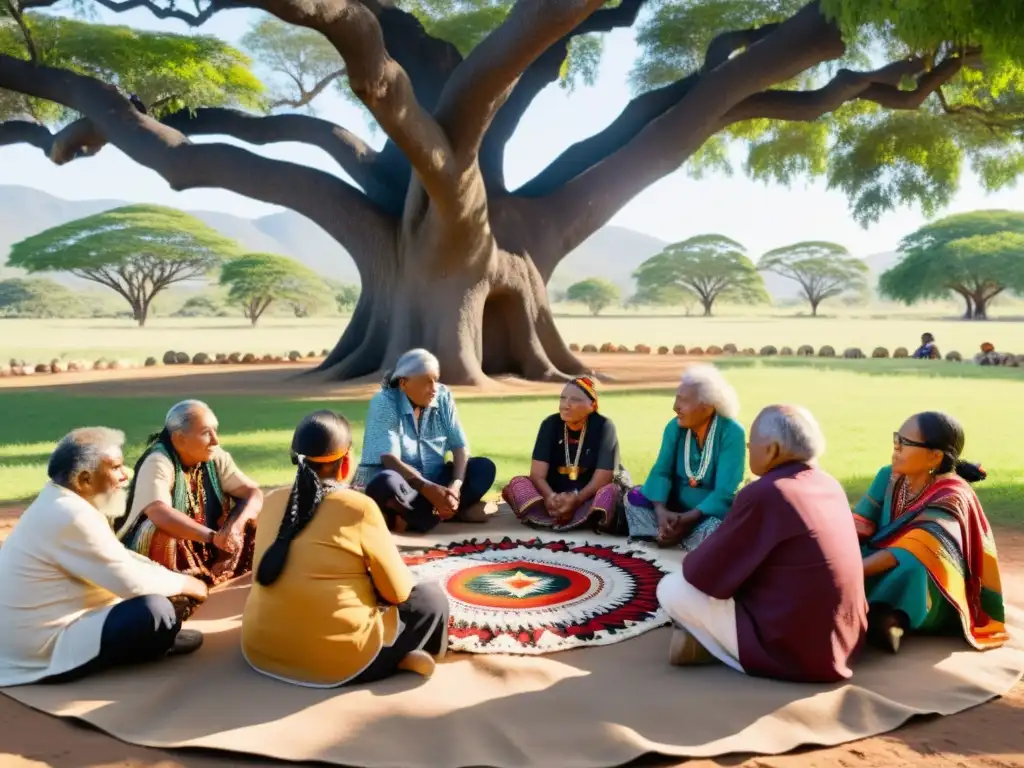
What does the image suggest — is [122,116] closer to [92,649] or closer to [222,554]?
[222,554]

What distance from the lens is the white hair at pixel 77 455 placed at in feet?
9.13

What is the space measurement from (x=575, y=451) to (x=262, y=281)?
39182mm

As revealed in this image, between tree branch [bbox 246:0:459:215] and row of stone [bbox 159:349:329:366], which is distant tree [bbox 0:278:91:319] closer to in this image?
row of stone [bbox 159:349:329:366]

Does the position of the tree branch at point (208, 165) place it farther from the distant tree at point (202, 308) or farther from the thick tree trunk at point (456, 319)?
the distant tree at point (202, 308)

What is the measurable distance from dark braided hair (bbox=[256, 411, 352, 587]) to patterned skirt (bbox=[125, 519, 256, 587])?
0.69m

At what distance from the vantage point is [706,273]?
174 ft

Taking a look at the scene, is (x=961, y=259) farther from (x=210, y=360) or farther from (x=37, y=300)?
(x=37, y=300)

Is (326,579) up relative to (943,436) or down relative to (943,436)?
down

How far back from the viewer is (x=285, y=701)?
9.00 feet

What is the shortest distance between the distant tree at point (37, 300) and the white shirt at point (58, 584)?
55282mm

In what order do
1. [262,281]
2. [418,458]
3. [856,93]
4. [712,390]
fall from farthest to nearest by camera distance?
[262,281], [856,93], [418,458], [712,390]

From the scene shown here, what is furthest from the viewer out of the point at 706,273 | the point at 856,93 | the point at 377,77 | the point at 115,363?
the point at 706,273

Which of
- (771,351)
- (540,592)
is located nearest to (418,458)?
(540,592)

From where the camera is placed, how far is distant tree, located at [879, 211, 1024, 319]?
37438 millimetres
